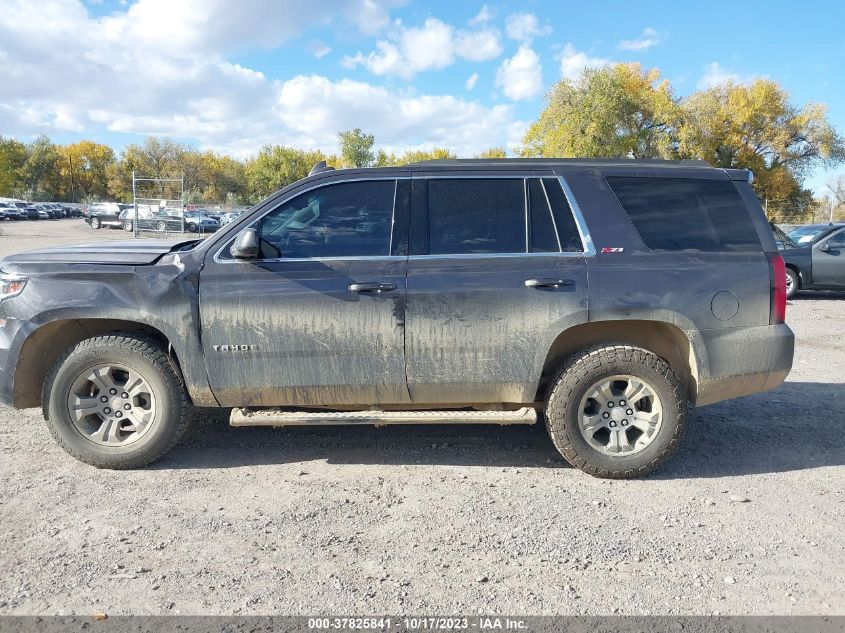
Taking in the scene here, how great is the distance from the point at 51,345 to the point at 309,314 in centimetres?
186

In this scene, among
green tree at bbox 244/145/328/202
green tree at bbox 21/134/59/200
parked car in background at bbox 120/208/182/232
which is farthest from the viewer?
green tree at bbox 21/134/59/200

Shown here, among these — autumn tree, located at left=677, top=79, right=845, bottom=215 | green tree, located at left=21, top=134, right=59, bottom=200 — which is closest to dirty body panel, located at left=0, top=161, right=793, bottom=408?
autumn tree, located at left=677, top=79, right=845, bottom=215

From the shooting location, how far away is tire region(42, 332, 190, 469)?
14.2ft

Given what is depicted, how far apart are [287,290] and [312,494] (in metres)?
1.27

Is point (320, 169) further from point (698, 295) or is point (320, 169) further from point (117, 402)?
point (698, 295)

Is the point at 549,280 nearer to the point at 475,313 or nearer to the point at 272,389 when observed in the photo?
the point at 475,313

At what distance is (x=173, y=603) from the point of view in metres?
2.97

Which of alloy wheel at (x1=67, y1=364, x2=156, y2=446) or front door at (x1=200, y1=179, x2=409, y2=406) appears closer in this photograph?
front door at (x1=200, y1=179, x2=409, y2=406)

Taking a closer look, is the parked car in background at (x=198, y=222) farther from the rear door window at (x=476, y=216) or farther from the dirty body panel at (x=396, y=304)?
the rear door window at (x=476, y=216)

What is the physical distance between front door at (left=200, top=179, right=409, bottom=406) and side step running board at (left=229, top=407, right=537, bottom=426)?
91 mm

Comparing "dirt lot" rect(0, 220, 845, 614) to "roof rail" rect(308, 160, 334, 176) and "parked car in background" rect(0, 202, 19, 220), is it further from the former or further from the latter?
"parked car in background" rect(0, 202, 19, 220)

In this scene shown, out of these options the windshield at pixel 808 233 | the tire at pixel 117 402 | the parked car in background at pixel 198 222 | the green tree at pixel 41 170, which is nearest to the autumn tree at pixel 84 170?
the green tree at pixel 41 170

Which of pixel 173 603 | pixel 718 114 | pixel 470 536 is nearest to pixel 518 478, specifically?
pixel 470 536

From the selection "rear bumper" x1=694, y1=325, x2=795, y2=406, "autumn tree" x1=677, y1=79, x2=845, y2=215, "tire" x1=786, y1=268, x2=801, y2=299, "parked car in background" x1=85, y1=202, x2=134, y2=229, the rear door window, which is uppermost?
"autumn tree" x1=677, y1=79, x2=845, y2=215
